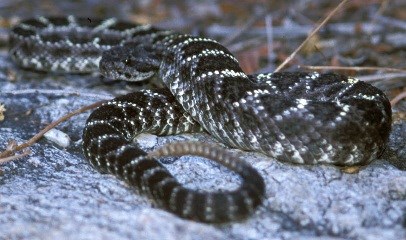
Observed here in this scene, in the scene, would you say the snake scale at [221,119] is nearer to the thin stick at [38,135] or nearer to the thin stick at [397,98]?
the thin stick at [38,135]

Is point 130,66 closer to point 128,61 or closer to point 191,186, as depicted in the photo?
point 128,61

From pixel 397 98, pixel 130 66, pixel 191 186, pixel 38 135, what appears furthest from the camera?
pixel 130 66

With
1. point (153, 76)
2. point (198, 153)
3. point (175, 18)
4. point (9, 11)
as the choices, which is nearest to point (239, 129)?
point (198, 153)

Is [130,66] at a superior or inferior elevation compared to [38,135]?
superior

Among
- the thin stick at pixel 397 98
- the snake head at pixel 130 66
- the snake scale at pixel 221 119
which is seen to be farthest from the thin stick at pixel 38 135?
the thin stick at pixel 397 98

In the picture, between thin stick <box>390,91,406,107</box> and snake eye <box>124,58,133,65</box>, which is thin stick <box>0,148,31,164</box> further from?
thin stick <box>390,91,406,107</box>

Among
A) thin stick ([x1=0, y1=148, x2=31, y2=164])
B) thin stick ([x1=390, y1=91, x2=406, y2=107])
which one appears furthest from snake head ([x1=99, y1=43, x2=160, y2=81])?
thin stick ([x1=390, y1=91, x2=406, y2=107])

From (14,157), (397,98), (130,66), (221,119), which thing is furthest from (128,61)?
(397,98)
